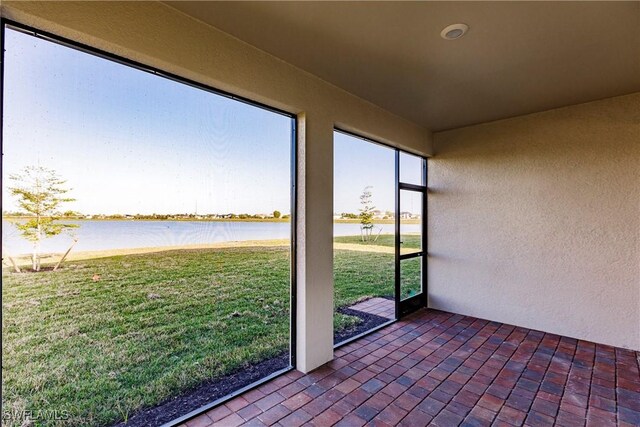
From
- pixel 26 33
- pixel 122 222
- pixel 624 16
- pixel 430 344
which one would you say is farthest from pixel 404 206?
pixel 26 33

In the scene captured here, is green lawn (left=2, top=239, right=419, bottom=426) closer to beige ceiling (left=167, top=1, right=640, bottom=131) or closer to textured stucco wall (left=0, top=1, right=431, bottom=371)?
textured stucco wall (left=0, top=1, right=431, bottom=371)

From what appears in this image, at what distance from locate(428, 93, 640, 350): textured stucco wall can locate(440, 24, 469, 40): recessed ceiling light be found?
233cm

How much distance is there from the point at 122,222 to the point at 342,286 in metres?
2.53

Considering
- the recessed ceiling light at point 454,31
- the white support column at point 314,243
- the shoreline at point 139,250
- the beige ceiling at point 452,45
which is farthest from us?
the white support column at point 314,243

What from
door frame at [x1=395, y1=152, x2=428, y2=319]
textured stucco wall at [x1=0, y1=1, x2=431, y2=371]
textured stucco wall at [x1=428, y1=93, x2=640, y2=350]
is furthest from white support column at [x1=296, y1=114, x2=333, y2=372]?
textured stucco wall at [x1=428, y1=93, x2=640, y2=350]

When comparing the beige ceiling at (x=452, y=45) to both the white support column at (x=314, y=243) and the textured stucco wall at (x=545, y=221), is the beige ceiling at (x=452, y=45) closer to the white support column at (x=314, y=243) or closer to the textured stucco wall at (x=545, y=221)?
the textured stucco wall at (x=545, y=221)

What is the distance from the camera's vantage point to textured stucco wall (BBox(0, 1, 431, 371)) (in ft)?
5.53

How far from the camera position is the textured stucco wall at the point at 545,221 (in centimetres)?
327

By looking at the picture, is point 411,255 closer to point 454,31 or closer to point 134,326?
point 454,31

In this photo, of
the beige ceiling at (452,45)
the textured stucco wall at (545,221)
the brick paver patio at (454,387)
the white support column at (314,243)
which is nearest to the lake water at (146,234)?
the white support column at (314,243)

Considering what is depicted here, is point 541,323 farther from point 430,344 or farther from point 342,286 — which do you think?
point 342,286

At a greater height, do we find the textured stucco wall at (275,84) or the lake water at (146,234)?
the textured stucco wall at (275,84)

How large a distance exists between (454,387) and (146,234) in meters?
2.69

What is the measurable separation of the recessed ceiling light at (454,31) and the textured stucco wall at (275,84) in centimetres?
115
